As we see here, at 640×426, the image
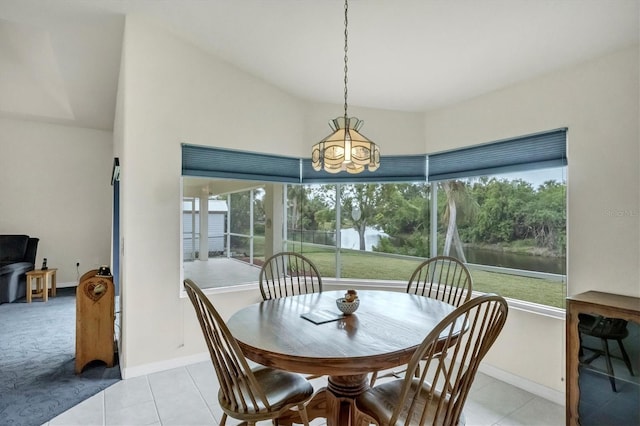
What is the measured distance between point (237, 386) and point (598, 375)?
7.13 ft

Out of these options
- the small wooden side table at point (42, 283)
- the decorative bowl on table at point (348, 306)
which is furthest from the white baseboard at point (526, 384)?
the small wooden side table at point (42, 283)

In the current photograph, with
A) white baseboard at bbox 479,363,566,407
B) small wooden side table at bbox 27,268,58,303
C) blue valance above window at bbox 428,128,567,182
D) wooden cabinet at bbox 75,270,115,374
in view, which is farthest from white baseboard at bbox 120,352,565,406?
small wooden side table at bbox 27,268,58,303

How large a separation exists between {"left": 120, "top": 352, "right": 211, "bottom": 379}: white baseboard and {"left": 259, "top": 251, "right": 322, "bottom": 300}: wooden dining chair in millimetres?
833

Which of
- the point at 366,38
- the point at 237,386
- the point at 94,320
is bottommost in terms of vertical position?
the point at 94,320

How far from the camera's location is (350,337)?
170cm

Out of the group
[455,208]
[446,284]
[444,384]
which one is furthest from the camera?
[455,208]

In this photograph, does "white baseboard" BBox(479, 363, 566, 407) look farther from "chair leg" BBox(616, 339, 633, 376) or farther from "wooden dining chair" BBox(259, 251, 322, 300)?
"wooden dining chair" BBox(259, 251, 322, 300)

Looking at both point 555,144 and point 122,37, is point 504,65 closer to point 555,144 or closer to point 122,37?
point 555,144

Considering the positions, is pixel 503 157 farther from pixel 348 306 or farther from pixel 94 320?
pixel 94 320

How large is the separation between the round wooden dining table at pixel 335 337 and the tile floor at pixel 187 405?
0.62m

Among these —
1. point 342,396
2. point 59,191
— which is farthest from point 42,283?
point 342,396

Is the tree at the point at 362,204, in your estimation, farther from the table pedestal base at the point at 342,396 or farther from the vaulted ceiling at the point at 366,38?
the table pedestal base at the point at 342,396

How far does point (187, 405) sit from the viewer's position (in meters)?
2.47

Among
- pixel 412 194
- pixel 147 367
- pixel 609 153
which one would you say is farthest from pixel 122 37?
pixel 609 153
